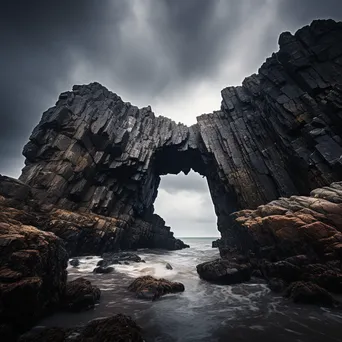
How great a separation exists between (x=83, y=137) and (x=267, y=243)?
31220 mm

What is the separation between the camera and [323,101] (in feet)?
76.6

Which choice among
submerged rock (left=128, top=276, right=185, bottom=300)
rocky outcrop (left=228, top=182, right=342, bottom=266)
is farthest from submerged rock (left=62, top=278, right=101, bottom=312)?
rocky outcrop (left=228, top=182, right=342, bottom=266)

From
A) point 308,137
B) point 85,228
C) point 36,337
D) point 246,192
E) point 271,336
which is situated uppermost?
point 308,137

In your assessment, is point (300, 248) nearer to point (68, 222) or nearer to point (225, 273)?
point (225, 273)

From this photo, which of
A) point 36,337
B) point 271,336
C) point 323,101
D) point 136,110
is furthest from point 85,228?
point 323,101

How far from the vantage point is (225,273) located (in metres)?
14.2

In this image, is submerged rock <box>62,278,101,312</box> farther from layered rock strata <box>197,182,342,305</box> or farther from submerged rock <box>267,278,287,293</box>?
submerged rock <box>267,278,287,293</box>

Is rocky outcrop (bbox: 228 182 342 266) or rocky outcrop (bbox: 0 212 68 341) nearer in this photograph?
rocky outcrop (bbox: 0 212 68 341)

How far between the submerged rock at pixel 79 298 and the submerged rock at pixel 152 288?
97.1 inches

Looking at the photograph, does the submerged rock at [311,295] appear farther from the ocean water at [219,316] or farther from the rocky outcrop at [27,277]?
the rocky outcrop at [27,277]

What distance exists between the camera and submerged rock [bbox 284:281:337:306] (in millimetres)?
8914

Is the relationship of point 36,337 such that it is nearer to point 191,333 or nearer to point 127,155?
point 191,333

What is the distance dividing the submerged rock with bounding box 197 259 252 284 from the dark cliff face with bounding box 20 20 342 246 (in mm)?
13616

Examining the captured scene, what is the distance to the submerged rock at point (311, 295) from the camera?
891 cm
